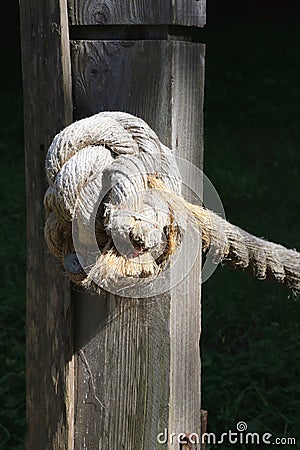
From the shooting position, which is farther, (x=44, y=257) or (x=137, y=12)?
(x=44, y=257)

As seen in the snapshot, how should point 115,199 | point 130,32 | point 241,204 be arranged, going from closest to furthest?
point 115,199 → point 130,32 → point 241,204

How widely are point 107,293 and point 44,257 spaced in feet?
0.39

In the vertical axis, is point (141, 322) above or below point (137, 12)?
below

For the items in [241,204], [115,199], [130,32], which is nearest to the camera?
[115,199]

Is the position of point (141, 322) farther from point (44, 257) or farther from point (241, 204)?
point (241, 204)

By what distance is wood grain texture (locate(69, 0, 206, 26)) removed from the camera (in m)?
0.99

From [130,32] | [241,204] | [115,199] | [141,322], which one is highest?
[130,32]

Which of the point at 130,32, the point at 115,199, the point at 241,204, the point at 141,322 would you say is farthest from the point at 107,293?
the point at 241,204

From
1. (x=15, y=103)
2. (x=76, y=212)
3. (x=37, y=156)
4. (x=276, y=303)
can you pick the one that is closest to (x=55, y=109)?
(x=37, y=156)

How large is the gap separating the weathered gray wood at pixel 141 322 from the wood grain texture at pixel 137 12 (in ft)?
0.09

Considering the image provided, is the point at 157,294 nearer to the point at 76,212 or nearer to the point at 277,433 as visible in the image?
the point at 76,212

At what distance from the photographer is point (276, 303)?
122 inches

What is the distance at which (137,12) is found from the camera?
101cm

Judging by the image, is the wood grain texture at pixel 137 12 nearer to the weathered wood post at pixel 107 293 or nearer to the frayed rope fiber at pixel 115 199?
the weathered wood post at pixel 107 293
